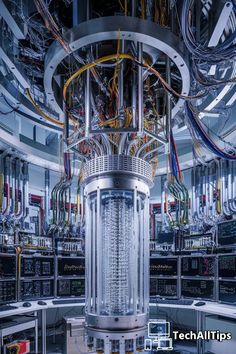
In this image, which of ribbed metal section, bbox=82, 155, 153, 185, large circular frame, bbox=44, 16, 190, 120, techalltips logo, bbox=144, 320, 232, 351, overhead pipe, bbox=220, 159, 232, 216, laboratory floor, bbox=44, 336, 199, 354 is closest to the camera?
large circular frame, bbox=44, 16, 190, 120

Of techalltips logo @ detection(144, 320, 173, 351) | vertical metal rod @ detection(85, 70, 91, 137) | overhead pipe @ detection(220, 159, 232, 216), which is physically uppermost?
vertical metal rod @ detection(85, 70, 91, 137)

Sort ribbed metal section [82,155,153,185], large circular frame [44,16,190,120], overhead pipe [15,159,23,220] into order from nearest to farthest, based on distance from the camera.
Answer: large circular frame [44,16,190,120]
ribbed metal section [82,155,153,185]
overhead pipe [15,159,23,220]

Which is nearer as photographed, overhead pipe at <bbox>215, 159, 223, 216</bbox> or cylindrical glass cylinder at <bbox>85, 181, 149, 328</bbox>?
cylindrical glass cylinder at <bbox>85, 181, 149, 328</bbox>

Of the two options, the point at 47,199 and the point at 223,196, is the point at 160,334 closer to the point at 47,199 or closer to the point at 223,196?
the point at 223,196

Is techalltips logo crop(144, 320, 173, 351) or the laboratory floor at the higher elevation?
techalltips logo crop(144, 320, 173, 351)

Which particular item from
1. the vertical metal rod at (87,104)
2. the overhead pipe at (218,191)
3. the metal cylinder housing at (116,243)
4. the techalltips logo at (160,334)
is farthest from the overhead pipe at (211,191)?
the vertical metal rod at (87,104)

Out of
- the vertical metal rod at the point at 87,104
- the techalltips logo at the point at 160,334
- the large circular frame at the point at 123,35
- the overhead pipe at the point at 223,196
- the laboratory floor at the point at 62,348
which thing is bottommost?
the laboratory floor at the point at 62,348

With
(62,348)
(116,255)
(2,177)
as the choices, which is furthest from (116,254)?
(62,348)

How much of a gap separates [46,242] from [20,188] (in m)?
0.93

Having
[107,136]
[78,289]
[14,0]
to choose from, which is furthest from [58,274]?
[14,0]

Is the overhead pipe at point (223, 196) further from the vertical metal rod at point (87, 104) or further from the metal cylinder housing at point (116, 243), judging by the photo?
the vertical metal rod at point (87, 104)

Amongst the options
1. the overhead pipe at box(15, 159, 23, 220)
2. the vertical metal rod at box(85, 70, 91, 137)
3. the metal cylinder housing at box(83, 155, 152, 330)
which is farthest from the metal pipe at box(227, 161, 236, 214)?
the overhead pipe at box(15, 159, 23, 220)

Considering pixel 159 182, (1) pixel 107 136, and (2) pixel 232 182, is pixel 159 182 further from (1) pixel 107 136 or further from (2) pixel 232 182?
(1) pixel 107 136

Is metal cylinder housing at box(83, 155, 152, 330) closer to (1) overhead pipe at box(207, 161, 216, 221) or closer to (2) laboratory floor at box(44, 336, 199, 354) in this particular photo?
(1) overhead pipe at box(207, 161, 216, 221)
